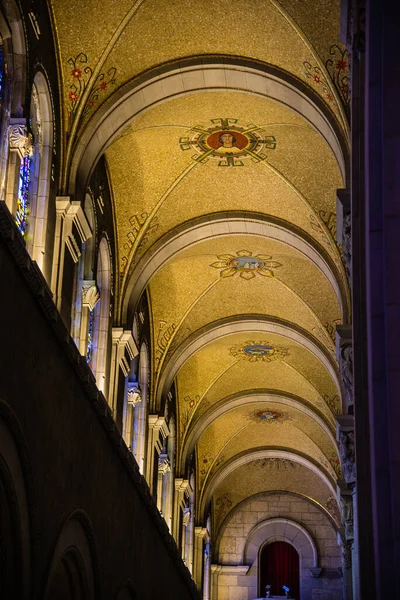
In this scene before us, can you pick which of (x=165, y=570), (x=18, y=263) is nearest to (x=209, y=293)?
(x=165, y=570)

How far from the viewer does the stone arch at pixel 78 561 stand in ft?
43.8

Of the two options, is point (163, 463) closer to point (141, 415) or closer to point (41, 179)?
point (141, 415)

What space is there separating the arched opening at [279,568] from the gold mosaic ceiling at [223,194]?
7.85 metres

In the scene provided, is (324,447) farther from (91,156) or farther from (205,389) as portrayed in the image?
(91,156)

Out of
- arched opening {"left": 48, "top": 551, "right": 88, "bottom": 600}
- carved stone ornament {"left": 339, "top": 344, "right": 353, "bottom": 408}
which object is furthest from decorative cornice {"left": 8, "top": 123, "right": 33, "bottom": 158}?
carved stone ornament {"left": 339, "top": 344, "right": 353, "bottom": 408}

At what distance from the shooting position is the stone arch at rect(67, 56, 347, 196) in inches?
577

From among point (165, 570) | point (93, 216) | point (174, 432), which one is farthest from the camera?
point (174, 432)

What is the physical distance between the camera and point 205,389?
26578 mm

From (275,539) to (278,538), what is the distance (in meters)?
0.10

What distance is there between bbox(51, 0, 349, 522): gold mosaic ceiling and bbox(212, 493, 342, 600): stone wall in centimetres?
738

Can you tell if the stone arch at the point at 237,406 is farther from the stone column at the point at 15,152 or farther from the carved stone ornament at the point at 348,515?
the stone column at the point at 15,152

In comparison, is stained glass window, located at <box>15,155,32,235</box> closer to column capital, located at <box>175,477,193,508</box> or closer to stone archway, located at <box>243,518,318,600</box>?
column capital, located at <box>175,477,193,508</box>

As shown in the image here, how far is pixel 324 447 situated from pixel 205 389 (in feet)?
18.7

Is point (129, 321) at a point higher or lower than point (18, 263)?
higher
